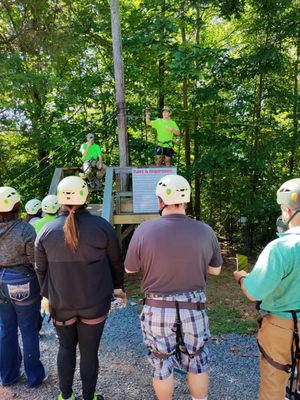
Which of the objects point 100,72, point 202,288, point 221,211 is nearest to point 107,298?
point 202,288

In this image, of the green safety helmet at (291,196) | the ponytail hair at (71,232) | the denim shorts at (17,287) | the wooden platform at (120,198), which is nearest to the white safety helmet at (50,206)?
the denim shorts at (17,287)

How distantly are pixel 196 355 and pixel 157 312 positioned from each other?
439 mm

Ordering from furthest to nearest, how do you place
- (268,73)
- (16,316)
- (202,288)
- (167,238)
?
(268,73) < (16,316) < (202,288) < (167,238)

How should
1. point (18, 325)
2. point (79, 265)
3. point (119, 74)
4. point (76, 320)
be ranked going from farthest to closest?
point (119, 74) < point (18, 325) < point (76, 320) < point (79, 265)

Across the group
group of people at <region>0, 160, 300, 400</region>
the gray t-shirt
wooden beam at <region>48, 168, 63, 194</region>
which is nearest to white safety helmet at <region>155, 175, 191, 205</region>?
group of people at <region>0, 160, 300, 400</region>

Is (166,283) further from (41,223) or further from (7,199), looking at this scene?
(41,223)

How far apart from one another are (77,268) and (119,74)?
6.56 metres

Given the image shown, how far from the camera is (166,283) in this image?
2.29 metres

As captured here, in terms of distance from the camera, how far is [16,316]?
3053 millimetres

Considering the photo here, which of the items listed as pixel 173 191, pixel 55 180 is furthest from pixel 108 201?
pixel 173 191

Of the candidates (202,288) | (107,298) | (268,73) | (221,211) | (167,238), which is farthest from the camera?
(221,211)

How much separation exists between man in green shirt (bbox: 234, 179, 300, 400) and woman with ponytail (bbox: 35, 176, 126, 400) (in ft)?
3.22

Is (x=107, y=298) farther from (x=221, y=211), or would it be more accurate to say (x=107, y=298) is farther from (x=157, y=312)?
(x=221, y=211)

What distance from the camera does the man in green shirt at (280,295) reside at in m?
2.02
